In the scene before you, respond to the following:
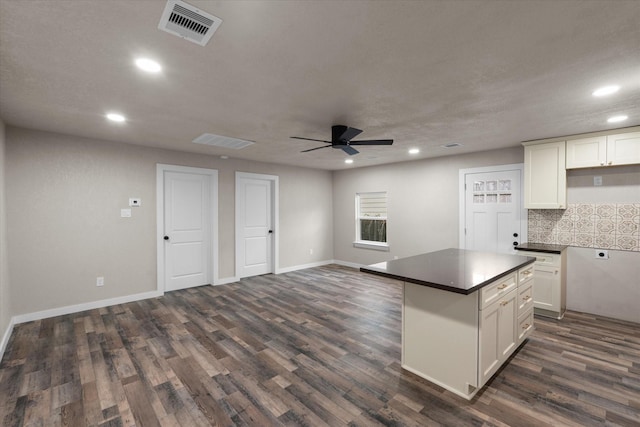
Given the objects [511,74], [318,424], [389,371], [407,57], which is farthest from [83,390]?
[511,74]

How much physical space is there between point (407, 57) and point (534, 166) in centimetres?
338

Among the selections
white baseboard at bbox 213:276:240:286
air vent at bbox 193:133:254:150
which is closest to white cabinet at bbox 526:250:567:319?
air vent at bbox 193:133:254:150

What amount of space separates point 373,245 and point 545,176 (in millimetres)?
3461

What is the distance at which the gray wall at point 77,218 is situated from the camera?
3.71m

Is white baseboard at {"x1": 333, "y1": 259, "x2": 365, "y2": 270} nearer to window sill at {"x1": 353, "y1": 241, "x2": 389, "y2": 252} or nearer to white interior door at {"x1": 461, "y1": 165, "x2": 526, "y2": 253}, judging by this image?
window sill at {"x1": 353, "y1": 241, "x2": 389, "y2": 252}

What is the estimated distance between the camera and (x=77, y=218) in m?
4.08

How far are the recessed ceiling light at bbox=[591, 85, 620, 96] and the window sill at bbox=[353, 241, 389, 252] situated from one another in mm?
4376

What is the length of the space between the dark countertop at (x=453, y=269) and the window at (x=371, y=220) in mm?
3313

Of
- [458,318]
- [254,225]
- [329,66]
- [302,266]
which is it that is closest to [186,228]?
[254,225]

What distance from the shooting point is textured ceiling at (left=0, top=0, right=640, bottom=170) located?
148cm

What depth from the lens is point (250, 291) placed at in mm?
5078

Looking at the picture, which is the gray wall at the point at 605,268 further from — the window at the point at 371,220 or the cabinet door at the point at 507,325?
the window at the point at 371,220

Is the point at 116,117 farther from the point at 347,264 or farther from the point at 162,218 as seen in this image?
the point at 347,264

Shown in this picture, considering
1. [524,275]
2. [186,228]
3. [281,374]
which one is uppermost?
[186,228]
